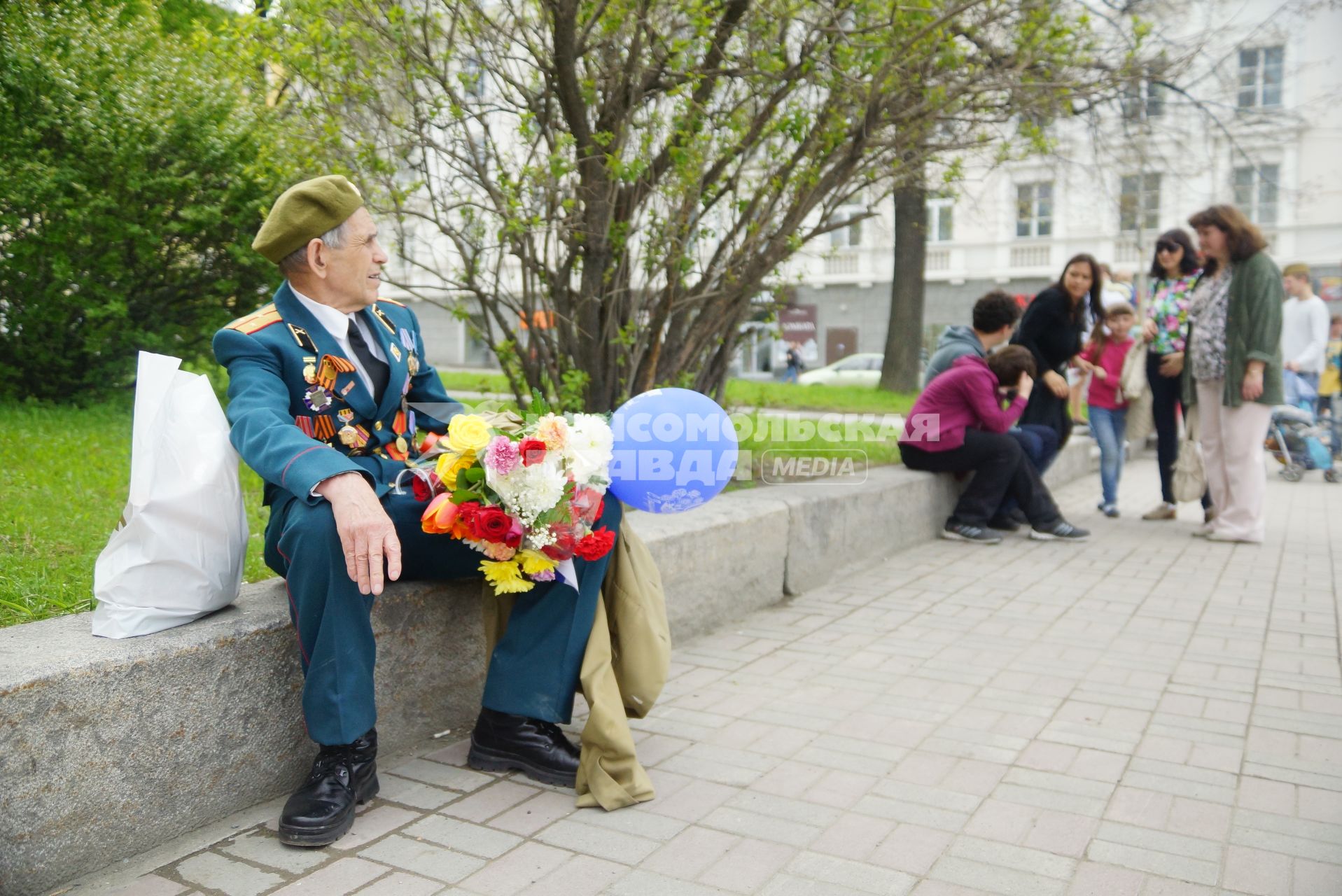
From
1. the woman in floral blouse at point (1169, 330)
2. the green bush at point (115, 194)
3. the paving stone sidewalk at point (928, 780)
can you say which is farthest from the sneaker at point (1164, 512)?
the green bush at point (115, 194)

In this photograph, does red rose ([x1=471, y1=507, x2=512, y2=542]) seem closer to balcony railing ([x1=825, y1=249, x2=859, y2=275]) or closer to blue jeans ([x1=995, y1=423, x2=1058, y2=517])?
blue jeans ([x1=995, y1=423, x2=1058, y2=517])

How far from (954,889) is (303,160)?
15.8 feet

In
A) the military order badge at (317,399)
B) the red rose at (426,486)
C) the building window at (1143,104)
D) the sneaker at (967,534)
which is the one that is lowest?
the sneaker at (967,534)

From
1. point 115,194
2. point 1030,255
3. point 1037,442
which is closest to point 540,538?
point 115,194

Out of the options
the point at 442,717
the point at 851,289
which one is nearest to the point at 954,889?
the point at 442,717

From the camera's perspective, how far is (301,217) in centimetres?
308

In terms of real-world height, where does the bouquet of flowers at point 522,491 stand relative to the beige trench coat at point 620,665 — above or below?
above

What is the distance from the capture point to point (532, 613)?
3.21 metres

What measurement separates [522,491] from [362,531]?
1.35ft

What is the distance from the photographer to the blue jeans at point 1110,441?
8438 mm

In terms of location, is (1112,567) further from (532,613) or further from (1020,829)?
(532,613)

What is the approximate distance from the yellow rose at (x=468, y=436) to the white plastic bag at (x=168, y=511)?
1.79 feet

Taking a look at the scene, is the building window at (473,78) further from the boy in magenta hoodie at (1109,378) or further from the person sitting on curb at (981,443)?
the boy in magenta hoodie at (1109,378)

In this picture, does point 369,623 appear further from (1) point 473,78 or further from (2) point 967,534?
(2) point 967,534
